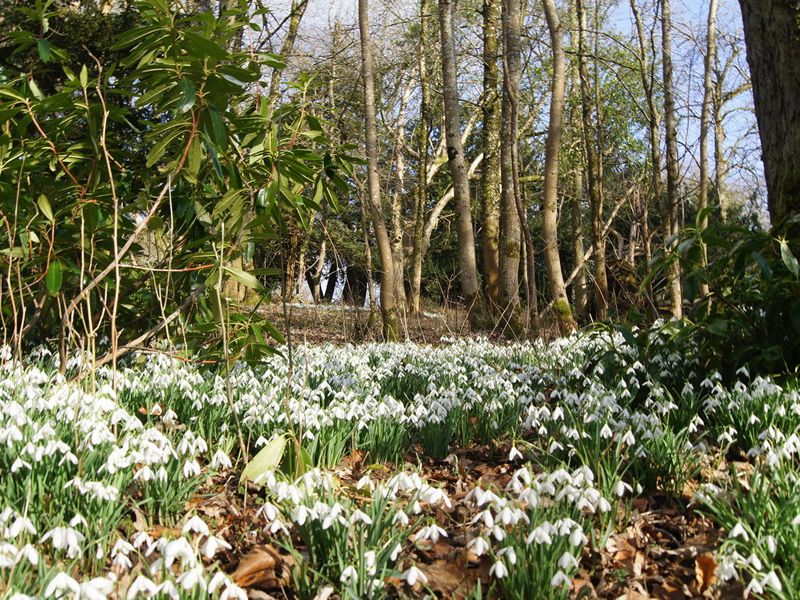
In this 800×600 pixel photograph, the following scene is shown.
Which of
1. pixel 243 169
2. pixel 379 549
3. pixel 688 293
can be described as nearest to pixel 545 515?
pixel 379 549

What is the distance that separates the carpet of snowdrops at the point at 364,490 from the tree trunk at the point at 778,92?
3.72ft

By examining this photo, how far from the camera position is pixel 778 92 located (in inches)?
148

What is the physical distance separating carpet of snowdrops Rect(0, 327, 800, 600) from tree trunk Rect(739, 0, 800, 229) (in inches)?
44.7

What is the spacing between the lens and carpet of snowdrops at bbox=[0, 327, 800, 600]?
61.3 inches

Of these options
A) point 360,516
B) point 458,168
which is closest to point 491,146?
point 458,168

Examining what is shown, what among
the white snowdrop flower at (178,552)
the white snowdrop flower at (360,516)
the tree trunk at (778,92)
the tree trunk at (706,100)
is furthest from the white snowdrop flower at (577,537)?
the tree trunk at (706,100)

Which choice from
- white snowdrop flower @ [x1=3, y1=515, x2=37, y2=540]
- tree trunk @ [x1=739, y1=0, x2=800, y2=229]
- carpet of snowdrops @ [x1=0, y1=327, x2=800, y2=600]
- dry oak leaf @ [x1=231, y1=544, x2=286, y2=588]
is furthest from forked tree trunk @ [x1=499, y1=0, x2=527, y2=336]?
white snowdrop flower @ [x1=3, y1=515, x2=37, y2=540]

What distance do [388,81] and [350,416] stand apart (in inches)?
648

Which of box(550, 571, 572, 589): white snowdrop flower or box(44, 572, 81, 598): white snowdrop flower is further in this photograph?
box(550, 571, 572, 589): white snowdrop flower

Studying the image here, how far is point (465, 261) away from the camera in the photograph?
863 centimetres

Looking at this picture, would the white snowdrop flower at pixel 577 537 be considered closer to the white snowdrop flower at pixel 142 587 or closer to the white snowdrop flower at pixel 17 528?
the white snowdrop flower at pixel 142 587

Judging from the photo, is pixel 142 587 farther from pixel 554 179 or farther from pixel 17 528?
pixel 554 179

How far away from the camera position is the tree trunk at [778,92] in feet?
12.1

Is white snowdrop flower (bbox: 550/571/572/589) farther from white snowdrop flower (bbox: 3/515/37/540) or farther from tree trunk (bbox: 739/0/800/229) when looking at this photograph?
tree trunk (bbox: 739/0/800/229)
